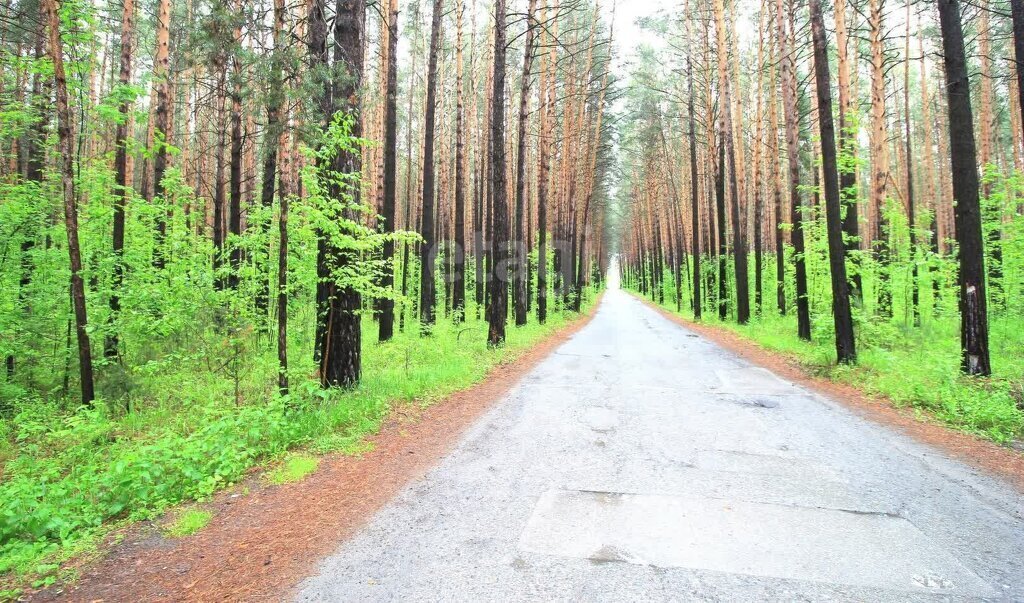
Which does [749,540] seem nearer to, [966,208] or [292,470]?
[292,470]

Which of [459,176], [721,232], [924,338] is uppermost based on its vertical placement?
[459,176]

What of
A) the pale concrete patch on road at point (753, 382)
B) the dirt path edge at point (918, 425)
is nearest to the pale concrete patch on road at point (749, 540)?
the dirt path edge at point (918, 425)

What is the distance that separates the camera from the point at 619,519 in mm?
3197

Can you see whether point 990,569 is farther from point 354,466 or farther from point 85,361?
point 85,361

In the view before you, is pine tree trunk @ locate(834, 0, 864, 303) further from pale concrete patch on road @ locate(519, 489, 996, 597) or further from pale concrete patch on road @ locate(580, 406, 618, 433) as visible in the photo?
pale concrete patch on road @ locate(519, 489, 996, 597)

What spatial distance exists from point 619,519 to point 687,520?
0.49 metres

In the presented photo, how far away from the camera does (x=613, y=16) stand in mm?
22469

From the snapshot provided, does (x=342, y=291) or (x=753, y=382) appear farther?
(x=753, y=382)

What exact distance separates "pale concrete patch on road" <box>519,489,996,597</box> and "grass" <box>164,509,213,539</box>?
2.48 m

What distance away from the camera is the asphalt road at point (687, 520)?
2510 mm

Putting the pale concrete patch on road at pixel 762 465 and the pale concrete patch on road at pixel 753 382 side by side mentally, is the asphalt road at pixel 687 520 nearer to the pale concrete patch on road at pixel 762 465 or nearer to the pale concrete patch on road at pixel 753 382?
the pale concrete patch on road at pixel 762 465

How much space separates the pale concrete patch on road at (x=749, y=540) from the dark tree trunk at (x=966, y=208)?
586 centimetres

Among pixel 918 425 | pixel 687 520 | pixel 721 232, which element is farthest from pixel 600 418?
pixel 721 232

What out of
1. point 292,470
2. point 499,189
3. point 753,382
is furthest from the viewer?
point 499,189
